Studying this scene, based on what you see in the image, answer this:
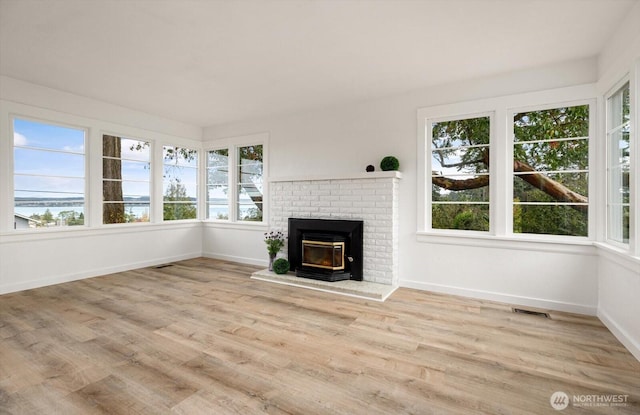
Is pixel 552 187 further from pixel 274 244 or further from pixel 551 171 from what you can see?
pixel 274 244

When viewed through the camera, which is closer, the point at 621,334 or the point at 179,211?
the point at 621,334

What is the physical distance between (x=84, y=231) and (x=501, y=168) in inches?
232

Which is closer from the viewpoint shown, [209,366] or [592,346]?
[209,366]

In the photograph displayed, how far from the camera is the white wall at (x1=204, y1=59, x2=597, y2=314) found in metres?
3.36

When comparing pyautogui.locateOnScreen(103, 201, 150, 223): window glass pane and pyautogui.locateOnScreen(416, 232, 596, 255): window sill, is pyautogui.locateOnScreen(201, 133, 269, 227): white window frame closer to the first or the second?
pyautogui.locateOnScreen(103, 201, 150, 223): window glass pane

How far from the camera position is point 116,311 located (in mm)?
3311

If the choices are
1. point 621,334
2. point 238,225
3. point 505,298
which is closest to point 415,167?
point 505,298

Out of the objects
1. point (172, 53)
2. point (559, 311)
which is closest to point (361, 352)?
point (559, 311)

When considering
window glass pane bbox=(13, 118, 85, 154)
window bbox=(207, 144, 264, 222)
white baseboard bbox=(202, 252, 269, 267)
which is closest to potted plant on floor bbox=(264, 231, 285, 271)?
white baseboard bbox=(202, 252, 269, 267)

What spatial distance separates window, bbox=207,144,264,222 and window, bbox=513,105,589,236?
159 inches

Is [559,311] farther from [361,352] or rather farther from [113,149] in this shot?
[113,149]

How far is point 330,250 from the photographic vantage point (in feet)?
14.4

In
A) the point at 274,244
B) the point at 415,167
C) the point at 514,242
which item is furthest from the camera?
the point at 274,244

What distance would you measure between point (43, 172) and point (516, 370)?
236 inches
